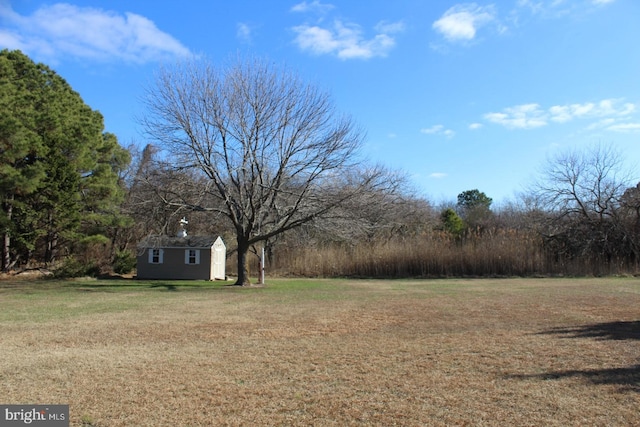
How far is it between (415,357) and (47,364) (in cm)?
483

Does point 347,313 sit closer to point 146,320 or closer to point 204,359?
point 146,320

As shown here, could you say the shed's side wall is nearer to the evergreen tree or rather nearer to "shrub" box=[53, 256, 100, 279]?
"shrub" box=[53, 256, 100, 279]

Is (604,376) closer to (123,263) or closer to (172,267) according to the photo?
A: (172,267)

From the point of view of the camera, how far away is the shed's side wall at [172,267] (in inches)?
1074

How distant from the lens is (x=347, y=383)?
5.47 metres

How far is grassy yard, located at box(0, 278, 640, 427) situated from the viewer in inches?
178

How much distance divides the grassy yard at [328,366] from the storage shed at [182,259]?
597 inches

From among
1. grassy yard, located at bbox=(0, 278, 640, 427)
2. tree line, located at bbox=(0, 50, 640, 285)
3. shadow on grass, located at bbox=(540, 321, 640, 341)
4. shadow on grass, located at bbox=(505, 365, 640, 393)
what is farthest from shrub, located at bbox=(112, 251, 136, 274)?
shadow on grass, located at bbox=(505, 365, 640, 393)

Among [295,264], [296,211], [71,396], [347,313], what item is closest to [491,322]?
[347,313]

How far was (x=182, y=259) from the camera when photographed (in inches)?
1087

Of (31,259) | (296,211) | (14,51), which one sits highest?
(14,51)

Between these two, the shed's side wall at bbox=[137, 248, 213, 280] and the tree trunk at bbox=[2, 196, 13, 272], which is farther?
the shed's side wall at bbox=[137, 248, 213, 280]

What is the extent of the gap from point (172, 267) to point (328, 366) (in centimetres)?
2313

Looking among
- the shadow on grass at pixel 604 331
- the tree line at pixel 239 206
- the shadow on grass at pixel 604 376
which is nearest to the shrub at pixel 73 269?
the tree line at pixel 239 206
